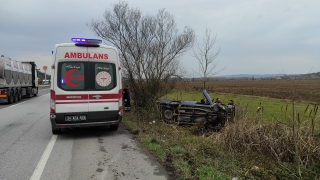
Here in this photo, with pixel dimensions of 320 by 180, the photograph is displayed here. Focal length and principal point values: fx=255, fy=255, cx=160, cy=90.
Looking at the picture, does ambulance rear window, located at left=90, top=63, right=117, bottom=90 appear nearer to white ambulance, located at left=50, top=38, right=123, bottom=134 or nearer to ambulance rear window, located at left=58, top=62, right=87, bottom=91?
white ambulance, located at left=50, top=38, right=123, bottom=134

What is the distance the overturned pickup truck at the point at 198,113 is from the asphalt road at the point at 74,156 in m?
2.92

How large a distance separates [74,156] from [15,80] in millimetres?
15941

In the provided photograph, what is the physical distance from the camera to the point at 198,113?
10.0m

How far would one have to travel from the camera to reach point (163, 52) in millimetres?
13875

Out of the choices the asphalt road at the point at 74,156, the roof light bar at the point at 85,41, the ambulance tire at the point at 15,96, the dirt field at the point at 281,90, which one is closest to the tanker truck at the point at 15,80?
the ambulance tire at the point at 15,96

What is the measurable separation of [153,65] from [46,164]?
30.1ft

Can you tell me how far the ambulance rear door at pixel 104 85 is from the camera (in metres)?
7.27

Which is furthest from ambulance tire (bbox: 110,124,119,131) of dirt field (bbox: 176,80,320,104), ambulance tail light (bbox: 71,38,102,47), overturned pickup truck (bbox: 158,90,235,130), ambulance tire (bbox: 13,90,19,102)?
ambulance tire (bbox: 13,90,19,102)

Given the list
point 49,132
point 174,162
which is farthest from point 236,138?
point 49,132

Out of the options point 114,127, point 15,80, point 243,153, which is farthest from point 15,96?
point 243,153

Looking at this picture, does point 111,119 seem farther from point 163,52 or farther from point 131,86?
point 163,52

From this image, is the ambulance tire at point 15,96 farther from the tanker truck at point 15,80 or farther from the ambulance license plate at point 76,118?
the ambulance license plate at point 76,118

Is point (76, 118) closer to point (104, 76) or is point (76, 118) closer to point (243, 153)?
point (104, 76)

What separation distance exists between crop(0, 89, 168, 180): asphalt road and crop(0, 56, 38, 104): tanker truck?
9.70m
